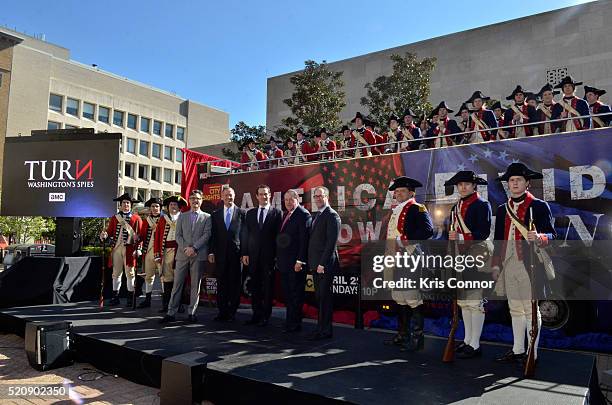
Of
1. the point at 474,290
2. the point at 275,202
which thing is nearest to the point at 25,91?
the point at 275,202

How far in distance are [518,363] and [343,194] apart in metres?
4.12

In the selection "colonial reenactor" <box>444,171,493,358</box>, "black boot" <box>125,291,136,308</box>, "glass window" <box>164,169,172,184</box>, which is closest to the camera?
"colonial reenactor" <box>444,171,493,358</box>

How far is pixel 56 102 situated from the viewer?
41.4 meters

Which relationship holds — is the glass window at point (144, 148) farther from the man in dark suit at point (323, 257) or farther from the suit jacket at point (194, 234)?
the man in dark suit at point (323, 257)

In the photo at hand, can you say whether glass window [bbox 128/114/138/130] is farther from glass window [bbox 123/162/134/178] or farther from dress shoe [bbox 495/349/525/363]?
dress shoe [bbox 495/349/525/363]

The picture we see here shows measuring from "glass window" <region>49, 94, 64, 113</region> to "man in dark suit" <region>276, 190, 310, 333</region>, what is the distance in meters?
43.5

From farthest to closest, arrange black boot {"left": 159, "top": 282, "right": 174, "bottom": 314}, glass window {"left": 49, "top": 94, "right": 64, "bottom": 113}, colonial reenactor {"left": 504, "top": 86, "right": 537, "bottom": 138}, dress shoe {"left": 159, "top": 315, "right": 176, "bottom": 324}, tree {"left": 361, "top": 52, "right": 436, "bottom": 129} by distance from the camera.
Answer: glass window {"left": 49, "top": 94, "right": 64, "bottom": 113}
tree {"left": 361, "top": 52, "right": 436, "bottom": 129}
colonial reenactor {"left": 504, "top": 86, "right": 537, "bottom": 138}
black boot {"left": 159, "top": 282, "right": 174, "bottom": 314}
dress shoe {"left": 159, "top": 315, "right": 176, "bottom": 324}

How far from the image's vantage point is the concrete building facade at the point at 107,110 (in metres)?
37.3

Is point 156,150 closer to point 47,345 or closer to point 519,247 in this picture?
point 47,345

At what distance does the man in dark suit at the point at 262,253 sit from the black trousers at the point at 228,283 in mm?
366

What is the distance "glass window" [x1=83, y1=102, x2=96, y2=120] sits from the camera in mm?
43219

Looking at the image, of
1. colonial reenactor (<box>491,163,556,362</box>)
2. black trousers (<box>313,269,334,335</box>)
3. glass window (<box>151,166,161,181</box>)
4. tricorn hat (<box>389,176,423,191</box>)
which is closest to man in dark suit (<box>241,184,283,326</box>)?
black trousers (<box>313,269,334,335</box>)

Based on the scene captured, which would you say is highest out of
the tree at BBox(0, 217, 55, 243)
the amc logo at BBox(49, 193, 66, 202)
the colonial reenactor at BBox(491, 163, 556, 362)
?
the tree at BBox(0, 217, 55, 243)

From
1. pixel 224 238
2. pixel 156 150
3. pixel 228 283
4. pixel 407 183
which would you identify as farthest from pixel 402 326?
pixel 156 150
